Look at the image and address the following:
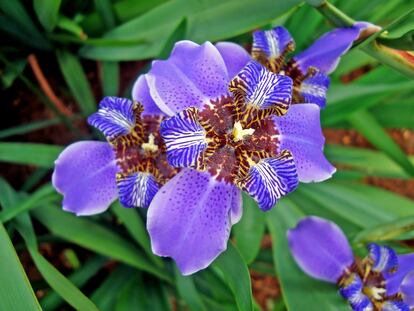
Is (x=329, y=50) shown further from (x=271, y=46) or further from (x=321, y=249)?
(x=321, y=249)

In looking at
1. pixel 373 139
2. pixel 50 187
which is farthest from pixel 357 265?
pixel 50 187

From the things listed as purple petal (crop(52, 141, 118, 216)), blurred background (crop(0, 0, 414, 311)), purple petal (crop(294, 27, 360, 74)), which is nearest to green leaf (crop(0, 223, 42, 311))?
blurred background (crop(0, 0, 414, 311))

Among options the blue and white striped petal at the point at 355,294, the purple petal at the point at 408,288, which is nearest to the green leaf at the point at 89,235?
the blue and white striped petal at the point at 355,294

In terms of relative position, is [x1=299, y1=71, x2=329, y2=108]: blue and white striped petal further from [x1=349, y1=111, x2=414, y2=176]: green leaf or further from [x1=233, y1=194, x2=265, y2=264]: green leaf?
[x1=349, y1=111, x2=414, y2=176]: green leaf

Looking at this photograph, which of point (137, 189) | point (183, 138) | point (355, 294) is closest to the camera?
point (183, 138)

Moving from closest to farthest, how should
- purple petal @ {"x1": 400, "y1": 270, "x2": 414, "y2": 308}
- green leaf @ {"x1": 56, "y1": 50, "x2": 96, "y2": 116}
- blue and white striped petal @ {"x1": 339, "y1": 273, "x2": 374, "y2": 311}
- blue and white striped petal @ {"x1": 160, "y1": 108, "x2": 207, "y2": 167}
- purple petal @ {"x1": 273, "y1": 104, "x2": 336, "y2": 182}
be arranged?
blue and white striped petal @ {"x1": 160, "y1": 108, "x2": 207, "y2": 167}, purple petal @ {"x1": 273, "y1": 104, "x2": 336, "y2": 182}, blue and white striped petal @ {"x1": 339, "y1": 273, "x2": 374, "y2": 311}, purple petal @ {"x1": 400, "y1": 270, "x2": 414, "y2": 308}, green leaf @ {"x1": 56, "y1": 50, "x2": 96, "y2": 116}

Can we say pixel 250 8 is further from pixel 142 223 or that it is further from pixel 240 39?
pixel 142 223

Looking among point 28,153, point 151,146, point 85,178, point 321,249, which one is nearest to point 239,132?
point 151,146
